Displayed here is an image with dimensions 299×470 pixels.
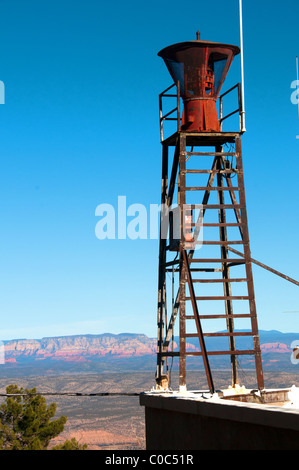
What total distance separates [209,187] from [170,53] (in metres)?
4.25

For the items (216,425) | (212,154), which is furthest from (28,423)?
(216,425)

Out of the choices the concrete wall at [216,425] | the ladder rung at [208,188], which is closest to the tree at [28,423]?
the concrete wall at [216,425]

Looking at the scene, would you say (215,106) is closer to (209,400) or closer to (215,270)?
(215,270)

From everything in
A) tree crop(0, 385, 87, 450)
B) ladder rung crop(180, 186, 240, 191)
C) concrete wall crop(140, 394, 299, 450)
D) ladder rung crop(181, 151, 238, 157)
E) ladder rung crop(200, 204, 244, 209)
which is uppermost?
ladder rung crop(181, 151, 238, 157)

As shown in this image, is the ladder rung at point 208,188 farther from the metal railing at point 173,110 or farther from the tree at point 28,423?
the tree at point 28,423

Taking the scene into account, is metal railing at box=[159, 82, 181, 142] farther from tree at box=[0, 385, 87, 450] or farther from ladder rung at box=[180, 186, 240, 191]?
tree at box=[0, 385, 87, 450]

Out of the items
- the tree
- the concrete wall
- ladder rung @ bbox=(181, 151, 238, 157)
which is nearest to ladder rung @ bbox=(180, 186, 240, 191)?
ladder rung @ bbox=(181, 151, 238, 157)

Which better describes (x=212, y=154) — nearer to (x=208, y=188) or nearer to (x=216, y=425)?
(x=208, y=188)

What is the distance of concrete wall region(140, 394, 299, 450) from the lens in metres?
13.3

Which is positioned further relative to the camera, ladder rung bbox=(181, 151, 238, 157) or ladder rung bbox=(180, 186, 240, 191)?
ladder rung bbox=(181, 151, 238, 157)

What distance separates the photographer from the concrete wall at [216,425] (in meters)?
13.3

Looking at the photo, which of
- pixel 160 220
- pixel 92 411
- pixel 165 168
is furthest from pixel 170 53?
pixel 92 411

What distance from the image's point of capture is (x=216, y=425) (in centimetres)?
1596

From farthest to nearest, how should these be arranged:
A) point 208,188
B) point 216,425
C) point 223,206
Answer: point 208,188, point 223,206, point 216,425
